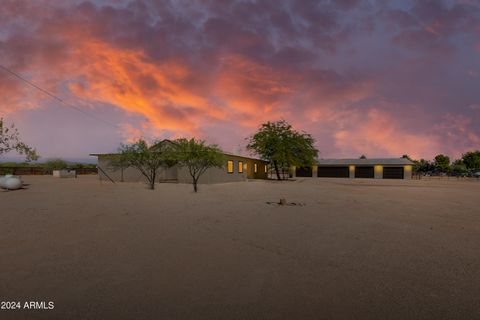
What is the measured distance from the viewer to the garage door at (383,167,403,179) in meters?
44.8

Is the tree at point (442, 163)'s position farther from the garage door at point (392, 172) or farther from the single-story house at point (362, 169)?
the garage door at point (392, 172)

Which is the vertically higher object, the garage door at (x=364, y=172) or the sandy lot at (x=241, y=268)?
the garage door at (x=364, y=172)

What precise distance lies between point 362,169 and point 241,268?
4939cm

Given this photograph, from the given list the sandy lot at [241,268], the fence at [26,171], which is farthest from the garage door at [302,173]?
the fence at [26,171]

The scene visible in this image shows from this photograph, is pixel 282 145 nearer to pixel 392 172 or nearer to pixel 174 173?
pixel 174 173

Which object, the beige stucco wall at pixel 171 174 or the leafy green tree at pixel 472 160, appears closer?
the beige stucco wall at pixel 171 174

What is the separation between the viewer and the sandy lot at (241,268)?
120 inches

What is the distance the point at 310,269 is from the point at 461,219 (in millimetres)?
7866

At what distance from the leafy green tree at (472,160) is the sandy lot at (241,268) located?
105128mm

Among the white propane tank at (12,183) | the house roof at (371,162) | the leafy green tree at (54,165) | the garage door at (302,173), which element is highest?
the house roof at (371,162)

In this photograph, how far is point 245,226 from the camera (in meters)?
7.29

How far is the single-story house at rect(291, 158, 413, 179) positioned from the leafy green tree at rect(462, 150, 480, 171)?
2372 inches

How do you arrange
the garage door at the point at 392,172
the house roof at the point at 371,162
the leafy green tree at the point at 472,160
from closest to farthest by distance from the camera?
the garage door at the point at 392,172, the house roof at the point at 371,162, the leafy green tree at the point at 472,160

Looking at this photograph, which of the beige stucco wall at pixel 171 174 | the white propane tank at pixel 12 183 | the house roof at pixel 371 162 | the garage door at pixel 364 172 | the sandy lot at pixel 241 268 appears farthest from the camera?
the garage door at pixel 364 172
